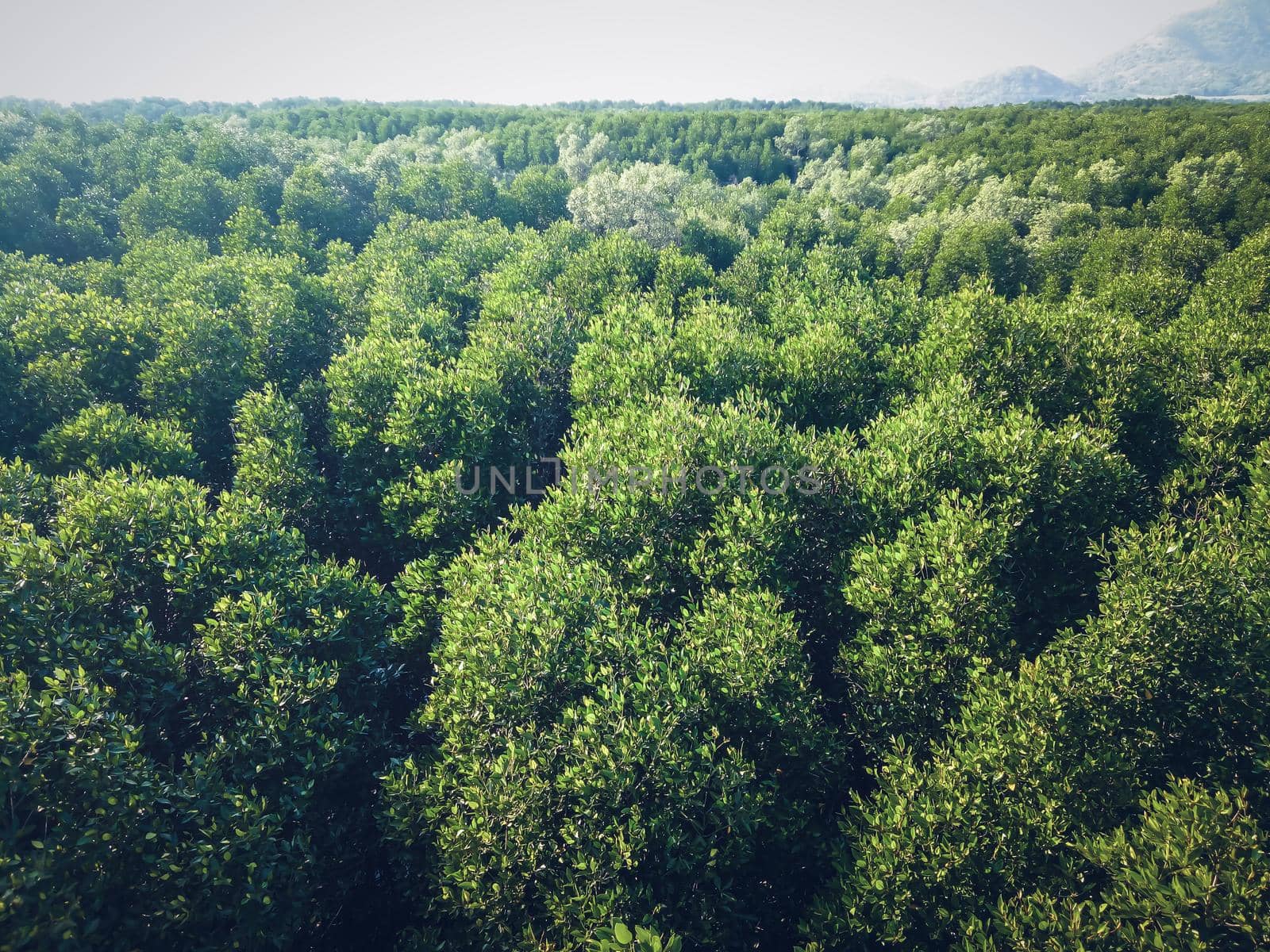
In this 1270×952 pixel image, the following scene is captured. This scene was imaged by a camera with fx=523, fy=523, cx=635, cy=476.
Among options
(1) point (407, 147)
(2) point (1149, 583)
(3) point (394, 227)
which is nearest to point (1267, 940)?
(2) point (1149, 583)

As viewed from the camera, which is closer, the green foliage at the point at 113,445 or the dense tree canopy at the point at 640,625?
the dense tree canopy at the point at 640,625

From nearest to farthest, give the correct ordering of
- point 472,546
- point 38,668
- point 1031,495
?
point 38,668 < point 1031,495 < point 472,546

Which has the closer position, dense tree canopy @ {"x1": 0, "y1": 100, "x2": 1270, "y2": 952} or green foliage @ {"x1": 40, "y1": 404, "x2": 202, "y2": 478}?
dense tree canopy @ {"x1": 0, "y1": 100, "x2": 1270, "y2": 952}

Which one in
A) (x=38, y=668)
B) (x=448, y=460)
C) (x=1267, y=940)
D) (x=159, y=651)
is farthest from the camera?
(x=448, y=460)

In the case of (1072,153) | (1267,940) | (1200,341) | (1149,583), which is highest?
(1072,153)

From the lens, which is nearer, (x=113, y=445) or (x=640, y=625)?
(x=640, y=625)

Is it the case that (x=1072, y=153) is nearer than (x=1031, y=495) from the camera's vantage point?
No

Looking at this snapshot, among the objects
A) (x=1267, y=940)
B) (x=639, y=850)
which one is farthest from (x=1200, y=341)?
(x=639, y=850)

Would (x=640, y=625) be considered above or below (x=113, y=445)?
below

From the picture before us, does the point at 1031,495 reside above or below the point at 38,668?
above

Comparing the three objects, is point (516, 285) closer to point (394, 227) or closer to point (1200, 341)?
point (394, 227)
